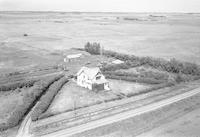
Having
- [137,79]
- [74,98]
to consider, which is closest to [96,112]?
[74,98]

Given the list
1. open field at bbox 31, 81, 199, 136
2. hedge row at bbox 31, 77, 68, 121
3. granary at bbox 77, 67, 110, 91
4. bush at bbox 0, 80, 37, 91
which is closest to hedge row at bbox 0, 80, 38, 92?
bush at bbox 0, 80, 37, 91

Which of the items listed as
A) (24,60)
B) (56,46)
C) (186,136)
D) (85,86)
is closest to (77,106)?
(85,86)

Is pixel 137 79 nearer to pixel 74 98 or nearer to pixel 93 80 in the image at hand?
pixel 93 80

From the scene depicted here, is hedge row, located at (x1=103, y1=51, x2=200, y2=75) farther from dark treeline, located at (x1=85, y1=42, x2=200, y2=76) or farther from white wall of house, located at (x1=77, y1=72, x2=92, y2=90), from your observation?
white wall of house, located at (x1=77, y1=72, x2=92, y2=90)

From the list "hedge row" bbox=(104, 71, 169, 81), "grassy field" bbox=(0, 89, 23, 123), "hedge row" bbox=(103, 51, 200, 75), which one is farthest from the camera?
"hedge row" bbox=(103, 51, 200, 75)

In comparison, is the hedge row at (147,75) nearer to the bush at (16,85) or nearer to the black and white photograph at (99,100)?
the black and white photograph at (99,100)

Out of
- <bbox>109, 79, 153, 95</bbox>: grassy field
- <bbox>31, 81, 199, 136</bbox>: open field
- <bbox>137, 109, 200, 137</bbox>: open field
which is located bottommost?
<bbox>137, 109, 200, 137</bbox>: open field

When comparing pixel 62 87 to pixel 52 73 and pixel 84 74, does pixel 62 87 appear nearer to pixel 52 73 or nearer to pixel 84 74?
pixel 84 74
